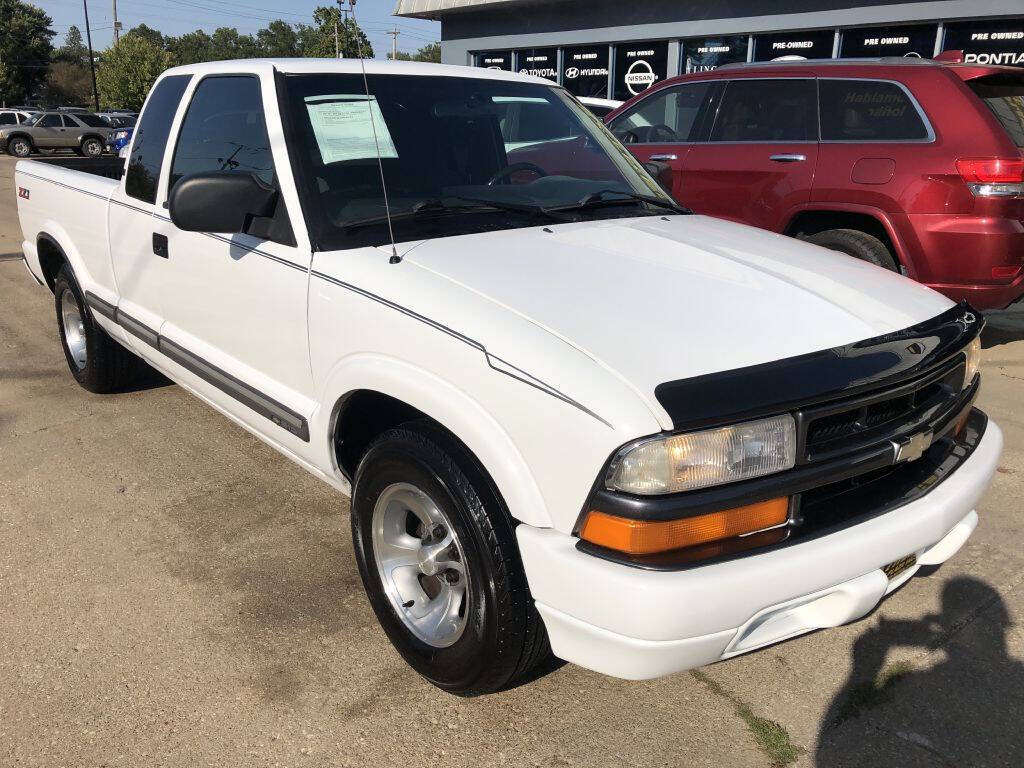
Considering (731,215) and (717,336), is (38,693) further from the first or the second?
(731,215)

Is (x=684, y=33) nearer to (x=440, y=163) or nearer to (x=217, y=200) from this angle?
(x=440, y=163)

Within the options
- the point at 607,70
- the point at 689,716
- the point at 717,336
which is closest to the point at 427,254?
the point at 717,336

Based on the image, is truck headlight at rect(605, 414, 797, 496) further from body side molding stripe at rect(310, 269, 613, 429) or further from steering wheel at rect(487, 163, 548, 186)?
steering wheel at rect(487, 163, 548, 186)

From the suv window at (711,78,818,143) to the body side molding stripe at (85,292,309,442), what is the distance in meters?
4.42

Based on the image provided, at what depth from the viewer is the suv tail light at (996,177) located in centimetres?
521

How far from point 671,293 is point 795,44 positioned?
502 inches

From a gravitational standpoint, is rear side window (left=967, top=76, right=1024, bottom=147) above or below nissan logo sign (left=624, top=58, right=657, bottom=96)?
below

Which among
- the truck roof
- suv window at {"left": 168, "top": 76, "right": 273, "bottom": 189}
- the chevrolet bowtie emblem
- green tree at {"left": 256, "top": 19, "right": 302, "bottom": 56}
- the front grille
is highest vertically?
green tree at {"left": 256, "top": 19, "right": 302, "bottom": 56}

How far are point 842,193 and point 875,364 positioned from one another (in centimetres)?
390

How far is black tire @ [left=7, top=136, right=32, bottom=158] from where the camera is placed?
2977 cm

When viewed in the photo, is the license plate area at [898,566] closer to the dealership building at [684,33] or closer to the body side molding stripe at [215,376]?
the body side molding stripe at [215,376]

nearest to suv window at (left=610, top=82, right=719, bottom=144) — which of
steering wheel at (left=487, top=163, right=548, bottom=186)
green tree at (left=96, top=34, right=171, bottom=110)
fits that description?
steering wheel at (left=487, top=163, right=548, bottom=186)

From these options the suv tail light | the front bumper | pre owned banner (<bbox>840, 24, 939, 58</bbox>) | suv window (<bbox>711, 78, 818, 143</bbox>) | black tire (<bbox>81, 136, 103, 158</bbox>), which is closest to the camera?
the front bumper

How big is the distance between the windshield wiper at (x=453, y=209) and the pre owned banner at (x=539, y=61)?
15085 mm
